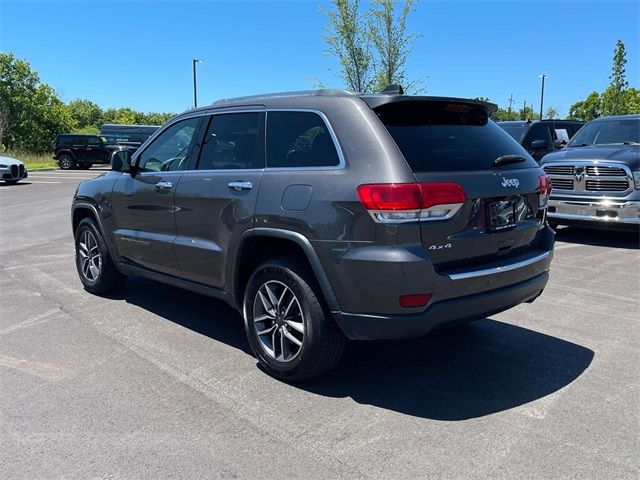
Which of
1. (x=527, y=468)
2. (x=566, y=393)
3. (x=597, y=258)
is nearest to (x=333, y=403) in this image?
(x=527, y=468)

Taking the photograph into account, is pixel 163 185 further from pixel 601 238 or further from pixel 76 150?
pixel 76 150

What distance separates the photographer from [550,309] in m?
5.32

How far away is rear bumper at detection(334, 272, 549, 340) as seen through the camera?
10.5 ft

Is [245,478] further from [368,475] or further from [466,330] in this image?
[466,330]

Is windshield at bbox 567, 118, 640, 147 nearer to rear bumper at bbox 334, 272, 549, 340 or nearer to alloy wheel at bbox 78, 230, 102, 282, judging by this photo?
rear bumper at bbox 334, 272, 549, 340

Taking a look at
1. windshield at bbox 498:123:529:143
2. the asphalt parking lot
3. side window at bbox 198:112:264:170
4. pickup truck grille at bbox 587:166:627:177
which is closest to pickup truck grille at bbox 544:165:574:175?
pickup truck grille at bbox 587:166:627:177

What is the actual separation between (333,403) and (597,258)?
18.7 feet

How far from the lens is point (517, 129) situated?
12.4 meters

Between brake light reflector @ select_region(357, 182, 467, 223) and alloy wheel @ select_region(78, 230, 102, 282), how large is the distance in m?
3.67

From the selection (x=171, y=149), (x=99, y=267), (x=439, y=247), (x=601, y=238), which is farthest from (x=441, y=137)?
(x=601, y=238)

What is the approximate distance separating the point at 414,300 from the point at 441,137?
1.12 meters

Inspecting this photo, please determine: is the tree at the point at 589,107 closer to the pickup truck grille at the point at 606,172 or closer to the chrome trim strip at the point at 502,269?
the pickup truck grille at the point at 606,172

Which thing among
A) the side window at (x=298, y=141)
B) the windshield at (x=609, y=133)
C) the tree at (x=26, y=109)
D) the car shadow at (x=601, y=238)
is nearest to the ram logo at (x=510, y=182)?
the side window at (x=298, y=141)

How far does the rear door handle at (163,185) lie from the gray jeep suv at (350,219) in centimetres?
6
